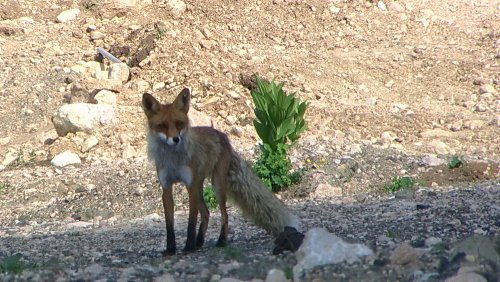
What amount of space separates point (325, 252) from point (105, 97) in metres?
8.86

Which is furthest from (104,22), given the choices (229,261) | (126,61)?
(229,261)

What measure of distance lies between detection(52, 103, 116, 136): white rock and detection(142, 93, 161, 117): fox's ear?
236 inches

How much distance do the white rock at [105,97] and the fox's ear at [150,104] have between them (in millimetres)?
6664

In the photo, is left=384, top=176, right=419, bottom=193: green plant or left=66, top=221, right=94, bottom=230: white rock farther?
left=384, top=176, right=419, bottom=193: green plant

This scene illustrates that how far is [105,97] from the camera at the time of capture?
1477 cm

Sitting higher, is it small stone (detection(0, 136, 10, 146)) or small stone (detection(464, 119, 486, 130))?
small stone (detection(464, 119, 486, 130))

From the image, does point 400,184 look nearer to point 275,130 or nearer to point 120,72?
point 275,130

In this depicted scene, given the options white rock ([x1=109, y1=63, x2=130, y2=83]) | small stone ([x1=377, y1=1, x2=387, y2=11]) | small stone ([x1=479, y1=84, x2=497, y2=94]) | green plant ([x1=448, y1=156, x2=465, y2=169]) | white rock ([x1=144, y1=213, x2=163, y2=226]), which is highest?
small stone ([x1=377, y1=1, x2=387, y2=11])

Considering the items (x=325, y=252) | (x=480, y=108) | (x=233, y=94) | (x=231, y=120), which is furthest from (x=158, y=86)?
(x=325, y=252)

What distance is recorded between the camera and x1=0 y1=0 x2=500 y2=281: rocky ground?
293 inches

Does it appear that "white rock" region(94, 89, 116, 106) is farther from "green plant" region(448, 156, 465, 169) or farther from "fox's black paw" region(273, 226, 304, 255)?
"fox's black paw" region(273, 226, 304, 255)

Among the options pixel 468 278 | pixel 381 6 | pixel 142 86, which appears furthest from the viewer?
pixel 381 6

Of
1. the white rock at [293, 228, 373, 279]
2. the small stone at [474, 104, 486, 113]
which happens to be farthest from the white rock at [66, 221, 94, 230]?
the small stone at [474, 104, 486, 113]

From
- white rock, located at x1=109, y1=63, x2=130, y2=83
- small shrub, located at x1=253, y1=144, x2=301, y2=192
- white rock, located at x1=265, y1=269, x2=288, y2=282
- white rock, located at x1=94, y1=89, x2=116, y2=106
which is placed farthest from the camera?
white rock, located at x1=109, y1=63, x2=130, y2=83
